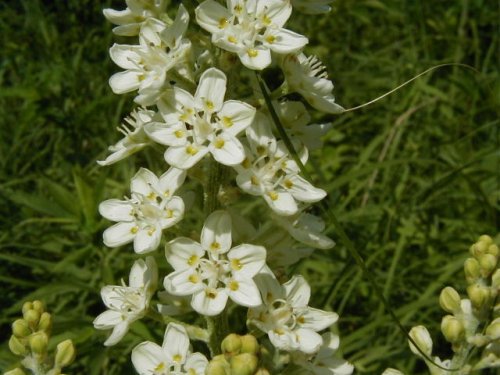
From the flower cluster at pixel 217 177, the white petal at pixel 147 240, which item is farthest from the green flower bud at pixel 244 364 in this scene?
the white petal at pixel 147 240

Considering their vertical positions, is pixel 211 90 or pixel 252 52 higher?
pixel 252 52

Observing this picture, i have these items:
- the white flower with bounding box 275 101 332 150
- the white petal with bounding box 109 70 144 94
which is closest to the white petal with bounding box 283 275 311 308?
the white flower with bounding box 275 101 332 150

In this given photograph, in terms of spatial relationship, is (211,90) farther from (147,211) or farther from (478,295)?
(478,295)

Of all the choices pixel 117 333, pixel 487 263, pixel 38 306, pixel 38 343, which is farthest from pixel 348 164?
pixel 38 343

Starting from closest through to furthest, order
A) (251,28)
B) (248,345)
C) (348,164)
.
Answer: (248,345)
(251,28)
(348,164)

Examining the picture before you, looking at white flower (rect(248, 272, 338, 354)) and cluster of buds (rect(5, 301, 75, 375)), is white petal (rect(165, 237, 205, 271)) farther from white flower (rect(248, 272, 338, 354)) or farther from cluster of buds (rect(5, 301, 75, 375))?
cluster of buds (rect(5, 301, 75, 375))

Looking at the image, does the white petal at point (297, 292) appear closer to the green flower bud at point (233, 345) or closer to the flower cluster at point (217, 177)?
the flower cluster at point (217, 177)

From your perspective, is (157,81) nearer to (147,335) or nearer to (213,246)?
(213,246)
